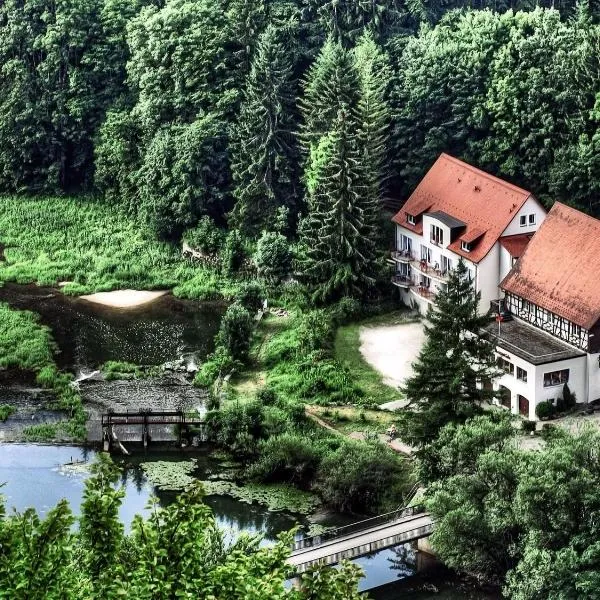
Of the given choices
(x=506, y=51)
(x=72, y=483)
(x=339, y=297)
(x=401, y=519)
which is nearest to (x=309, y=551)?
(x=401, y=519)

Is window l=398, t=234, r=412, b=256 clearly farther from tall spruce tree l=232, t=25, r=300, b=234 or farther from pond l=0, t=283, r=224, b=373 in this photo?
pond l=0, t=283, r=224, b=373

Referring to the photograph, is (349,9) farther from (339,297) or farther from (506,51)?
(339,297)

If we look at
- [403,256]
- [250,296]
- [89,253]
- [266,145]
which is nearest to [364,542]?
[250,296]

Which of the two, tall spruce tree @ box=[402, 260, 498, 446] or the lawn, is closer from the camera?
tall spruce tree @ box=[402, 260, 498, 446]

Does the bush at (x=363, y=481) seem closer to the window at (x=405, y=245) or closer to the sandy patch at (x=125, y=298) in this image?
the window at (x=405, y=245)

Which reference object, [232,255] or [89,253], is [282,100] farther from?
[89,253]

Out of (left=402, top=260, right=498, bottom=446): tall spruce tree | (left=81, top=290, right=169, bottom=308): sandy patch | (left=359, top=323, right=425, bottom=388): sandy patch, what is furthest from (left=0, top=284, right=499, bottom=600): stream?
(left=359, top=323, right=425, bottom=388): sandy patch
